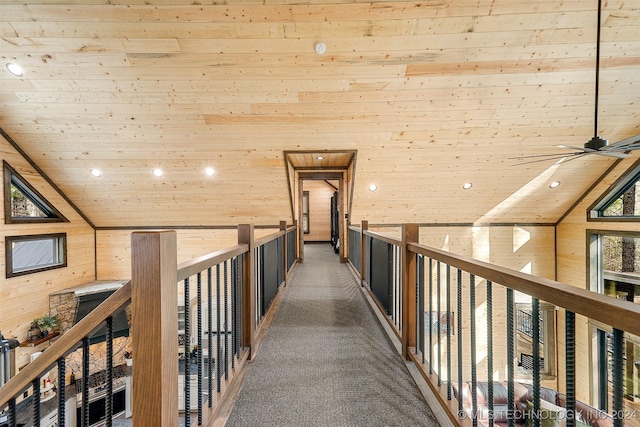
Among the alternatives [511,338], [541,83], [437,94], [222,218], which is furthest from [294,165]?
[511,338]

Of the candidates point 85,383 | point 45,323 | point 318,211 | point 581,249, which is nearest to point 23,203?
point 45,323

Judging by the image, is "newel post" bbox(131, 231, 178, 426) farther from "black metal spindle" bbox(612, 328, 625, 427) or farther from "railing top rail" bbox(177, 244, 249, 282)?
"black metal spindle" bbox(612, 328, 625, 427)

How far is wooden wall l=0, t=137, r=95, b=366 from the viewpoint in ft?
14.4

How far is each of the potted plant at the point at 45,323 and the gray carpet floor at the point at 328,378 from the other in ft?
15.1

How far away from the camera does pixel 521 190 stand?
5.28 m

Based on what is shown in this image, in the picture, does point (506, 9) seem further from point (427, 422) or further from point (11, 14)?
point (11, 14)

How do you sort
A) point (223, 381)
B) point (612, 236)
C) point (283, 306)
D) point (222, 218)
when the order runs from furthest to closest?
point (222, 218) → point (612, 236) → point (283, 306) → point (223, 381)

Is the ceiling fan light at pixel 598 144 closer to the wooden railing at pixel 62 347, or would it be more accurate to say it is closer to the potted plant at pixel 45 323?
the wooden railing at pixel 62 347

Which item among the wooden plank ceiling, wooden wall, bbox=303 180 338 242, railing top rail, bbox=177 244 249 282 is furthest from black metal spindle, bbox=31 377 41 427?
wooden wall, bbox=303 180 338 242

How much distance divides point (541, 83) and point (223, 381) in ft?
13.9

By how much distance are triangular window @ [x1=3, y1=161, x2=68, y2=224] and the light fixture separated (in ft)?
5.75

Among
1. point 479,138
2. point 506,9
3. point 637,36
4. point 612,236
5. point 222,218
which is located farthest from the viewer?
point 222,218

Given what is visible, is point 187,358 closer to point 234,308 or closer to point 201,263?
point 201,263

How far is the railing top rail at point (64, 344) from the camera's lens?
948mm
